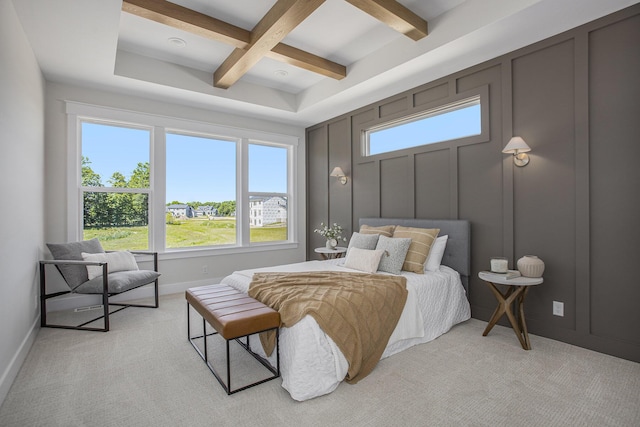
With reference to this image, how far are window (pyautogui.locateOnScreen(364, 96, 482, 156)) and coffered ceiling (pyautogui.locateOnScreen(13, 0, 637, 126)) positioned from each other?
1.34 ft

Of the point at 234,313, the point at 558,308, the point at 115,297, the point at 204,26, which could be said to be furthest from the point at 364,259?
the point at 115,297

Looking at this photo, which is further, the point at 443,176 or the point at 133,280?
the point at 443,176

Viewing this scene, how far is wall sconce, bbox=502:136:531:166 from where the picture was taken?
2.95 metres

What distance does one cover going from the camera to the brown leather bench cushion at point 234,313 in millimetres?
2105

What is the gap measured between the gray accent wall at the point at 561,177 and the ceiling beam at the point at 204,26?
5.01 ft

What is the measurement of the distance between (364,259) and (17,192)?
3.06 meters

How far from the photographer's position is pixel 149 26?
3232mm

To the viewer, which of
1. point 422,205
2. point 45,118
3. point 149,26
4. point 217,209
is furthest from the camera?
point 217,209

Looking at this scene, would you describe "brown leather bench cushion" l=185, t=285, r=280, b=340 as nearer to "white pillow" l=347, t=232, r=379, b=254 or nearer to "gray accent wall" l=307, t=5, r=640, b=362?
"white pillow" l=347, t=232, r=379, b=254

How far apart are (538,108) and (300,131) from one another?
3.78 meters

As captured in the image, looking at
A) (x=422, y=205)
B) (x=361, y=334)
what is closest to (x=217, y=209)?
(x=422, y=205)

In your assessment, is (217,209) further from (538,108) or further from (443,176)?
(538,108)

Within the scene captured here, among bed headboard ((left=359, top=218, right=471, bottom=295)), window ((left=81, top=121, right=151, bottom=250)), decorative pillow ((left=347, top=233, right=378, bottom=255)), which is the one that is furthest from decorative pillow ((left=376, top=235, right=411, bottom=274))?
window ((left=81, top=121, right=151, bottom=250))

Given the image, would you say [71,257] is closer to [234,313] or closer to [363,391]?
[234,313]
